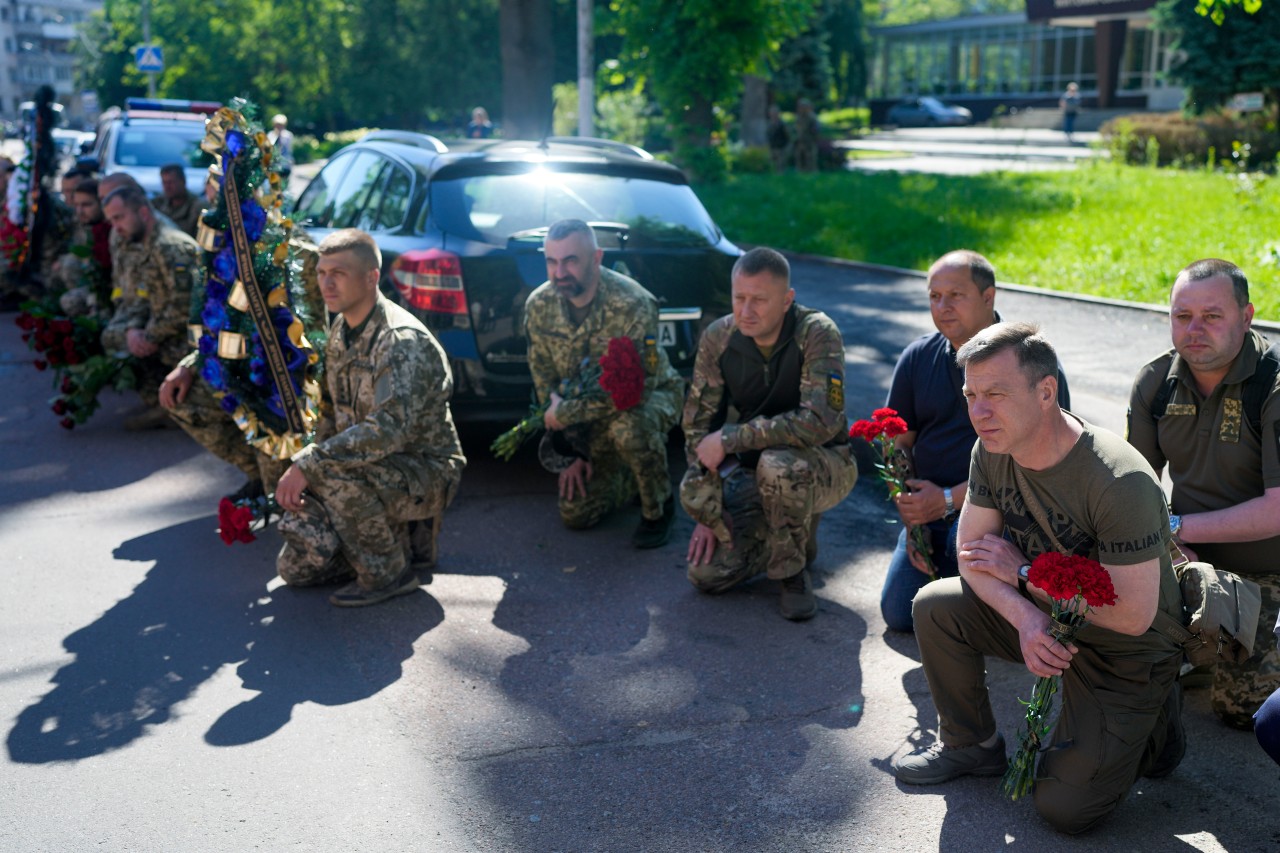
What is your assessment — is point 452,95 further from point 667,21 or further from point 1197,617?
point 1197,617

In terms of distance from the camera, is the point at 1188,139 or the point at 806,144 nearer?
the point at 1188,139

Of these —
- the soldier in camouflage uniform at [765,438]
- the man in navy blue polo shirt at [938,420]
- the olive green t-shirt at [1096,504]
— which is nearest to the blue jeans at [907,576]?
the man in navy blue polo shirt at [938,420]

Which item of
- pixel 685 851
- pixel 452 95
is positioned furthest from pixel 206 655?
pixel 452 95

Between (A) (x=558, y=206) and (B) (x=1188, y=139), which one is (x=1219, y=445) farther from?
(B) (x=1188, y=139)

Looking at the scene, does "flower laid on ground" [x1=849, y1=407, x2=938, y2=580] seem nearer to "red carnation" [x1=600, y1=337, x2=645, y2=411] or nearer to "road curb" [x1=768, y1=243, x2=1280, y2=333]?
"red carnation" [x1=600, y1=337, x2=645, y2=411]

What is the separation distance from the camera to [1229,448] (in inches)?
159

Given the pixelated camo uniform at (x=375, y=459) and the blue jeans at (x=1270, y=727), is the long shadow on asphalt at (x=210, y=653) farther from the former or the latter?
the blue jeans at (x=1270, y=727)

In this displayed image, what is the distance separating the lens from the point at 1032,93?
2270 inches

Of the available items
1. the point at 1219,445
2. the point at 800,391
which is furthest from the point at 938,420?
the point at 1219,445

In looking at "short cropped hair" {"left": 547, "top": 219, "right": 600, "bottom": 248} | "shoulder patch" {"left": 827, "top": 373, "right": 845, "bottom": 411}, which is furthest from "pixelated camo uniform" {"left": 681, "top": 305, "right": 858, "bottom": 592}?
"short cropped hair" {"left": 547, "top": 219, "right": 600, "bottom": 248}

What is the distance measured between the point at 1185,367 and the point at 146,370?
6.47m

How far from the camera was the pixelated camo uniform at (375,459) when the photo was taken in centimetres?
510

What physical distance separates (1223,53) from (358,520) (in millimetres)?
32239

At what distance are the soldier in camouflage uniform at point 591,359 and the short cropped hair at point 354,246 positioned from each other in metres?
0.96
